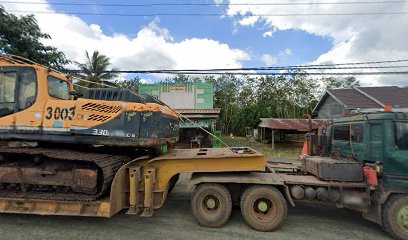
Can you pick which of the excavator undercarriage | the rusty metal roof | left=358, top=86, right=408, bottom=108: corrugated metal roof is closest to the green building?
the rusty metal roof

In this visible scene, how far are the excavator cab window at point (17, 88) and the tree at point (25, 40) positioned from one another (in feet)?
28.6

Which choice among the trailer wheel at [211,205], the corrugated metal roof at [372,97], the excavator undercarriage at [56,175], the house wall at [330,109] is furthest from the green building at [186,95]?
the excavator undercarriage at [56,175]

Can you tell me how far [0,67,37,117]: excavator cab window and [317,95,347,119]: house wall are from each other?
21.9 metres

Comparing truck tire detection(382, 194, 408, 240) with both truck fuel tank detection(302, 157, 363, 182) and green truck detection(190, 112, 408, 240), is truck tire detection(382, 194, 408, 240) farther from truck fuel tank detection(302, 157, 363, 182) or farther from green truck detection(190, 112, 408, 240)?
truck fuel tank detection(302, 157, 363, 182)

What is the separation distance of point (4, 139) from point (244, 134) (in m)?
28.9

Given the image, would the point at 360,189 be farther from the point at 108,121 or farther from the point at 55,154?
→ the point at 55,154

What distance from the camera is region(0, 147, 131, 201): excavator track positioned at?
4617mm

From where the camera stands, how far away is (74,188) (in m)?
4.69

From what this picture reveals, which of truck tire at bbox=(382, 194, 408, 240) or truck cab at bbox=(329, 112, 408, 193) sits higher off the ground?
truck cab at bbox=(329, 112, 408, 193)

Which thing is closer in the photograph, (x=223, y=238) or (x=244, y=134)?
(x=223, y=238)

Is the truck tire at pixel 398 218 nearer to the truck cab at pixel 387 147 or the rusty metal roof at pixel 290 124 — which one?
the truck cab at pixel 387 147

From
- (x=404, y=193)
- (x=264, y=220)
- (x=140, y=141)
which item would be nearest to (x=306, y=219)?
(x=264, y=220)

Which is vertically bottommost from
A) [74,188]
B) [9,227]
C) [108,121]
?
[9,227]

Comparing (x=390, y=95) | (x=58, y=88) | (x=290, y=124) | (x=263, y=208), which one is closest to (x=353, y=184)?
(x=263, y=208)
